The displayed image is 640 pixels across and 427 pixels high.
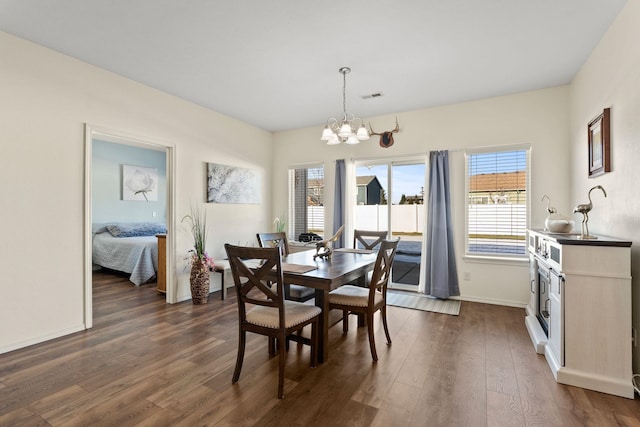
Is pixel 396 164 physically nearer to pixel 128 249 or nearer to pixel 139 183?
pixel 128 249

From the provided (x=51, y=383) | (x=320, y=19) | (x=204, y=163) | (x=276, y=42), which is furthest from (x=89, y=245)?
(x=320, y=19)

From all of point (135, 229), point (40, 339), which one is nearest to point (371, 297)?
point (40, 339)

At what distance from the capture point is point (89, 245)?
3.19 meters

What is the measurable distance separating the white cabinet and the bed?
5374 millimetres

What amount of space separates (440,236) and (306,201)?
7.93 feet

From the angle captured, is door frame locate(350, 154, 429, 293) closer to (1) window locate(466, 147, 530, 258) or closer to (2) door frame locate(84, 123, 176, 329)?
(1) window locate(466, 147, 530, 258)

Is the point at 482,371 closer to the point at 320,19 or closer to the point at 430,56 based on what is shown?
the point at 430,56

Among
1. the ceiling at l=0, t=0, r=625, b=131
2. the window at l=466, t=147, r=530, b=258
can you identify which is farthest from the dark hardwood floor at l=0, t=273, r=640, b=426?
the ceiling at l=0, t=0, r=625, b=131

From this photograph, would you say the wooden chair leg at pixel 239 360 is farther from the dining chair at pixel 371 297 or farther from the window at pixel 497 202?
the window at pixel 497 202

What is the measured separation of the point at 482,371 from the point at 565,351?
583 millimetres

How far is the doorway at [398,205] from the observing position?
469cm

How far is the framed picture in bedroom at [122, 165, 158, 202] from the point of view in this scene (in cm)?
654

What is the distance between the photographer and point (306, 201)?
5.61 metres

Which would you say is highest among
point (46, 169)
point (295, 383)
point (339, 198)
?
point (46, 169)
